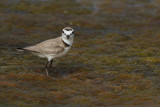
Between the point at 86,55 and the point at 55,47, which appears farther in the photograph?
the point at 86,55

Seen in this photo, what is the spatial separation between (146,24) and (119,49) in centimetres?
420

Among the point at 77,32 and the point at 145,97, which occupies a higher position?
the point at 77,32

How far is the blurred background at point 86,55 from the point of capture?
11273mm

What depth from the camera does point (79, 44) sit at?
16453 millimetres

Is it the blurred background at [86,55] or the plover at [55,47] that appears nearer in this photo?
the blurred background at [86,55]

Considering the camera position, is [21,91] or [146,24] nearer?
[21,91]

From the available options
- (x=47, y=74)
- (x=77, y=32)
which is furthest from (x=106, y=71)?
(x=77, y=32)

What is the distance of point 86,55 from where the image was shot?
15102mm

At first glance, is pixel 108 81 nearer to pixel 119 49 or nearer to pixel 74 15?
pixel 119 49

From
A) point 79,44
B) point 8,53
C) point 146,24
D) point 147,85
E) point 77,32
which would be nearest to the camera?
point 147,85

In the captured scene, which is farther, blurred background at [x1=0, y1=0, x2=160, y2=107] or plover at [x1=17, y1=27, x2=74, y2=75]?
plover at [x1=17, y1=27, x2=74, y2=75]

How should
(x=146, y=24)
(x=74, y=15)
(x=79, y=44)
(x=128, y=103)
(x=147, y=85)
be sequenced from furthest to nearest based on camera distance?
(x=74, y=15) → (x=146, y=24) → (x=79, y=44) → (x=147, y=85) → (x=128, y=103)

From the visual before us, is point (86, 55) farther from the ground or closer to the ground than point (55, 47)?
closer to the ground

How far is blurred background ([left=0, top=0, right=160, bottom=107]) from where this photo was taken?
1127 cm
